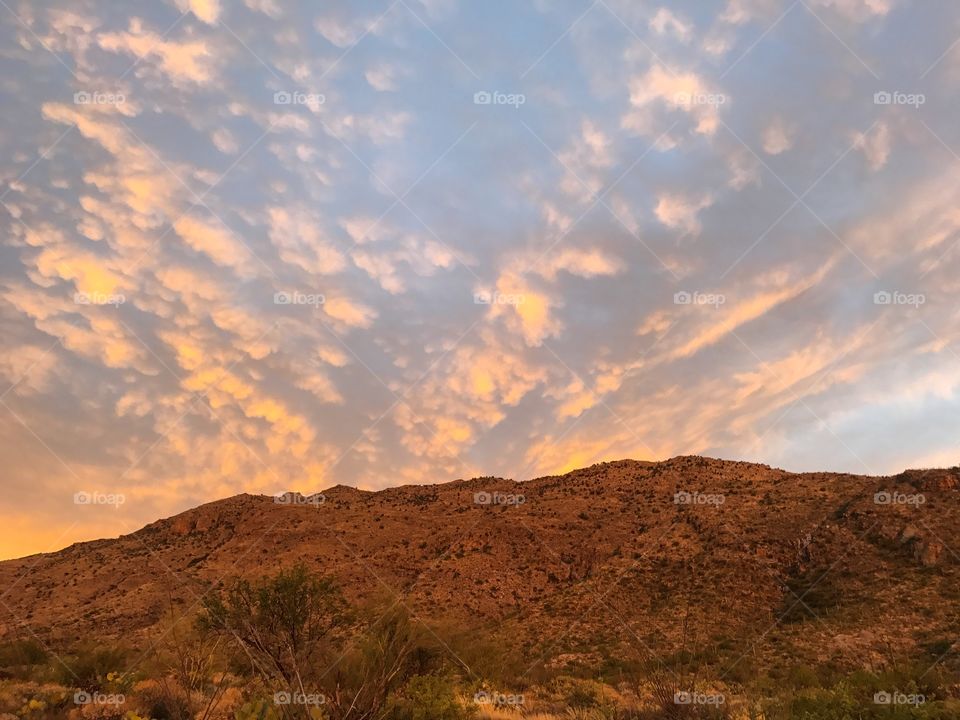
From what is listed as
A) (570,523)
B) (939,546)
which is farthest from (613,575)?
(939,546)

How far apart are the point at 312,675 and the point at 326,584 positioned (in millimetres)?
1944

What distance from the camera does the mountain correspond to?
1521 inches

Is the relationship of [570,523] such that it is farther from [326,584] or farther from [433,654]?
[326,584]
